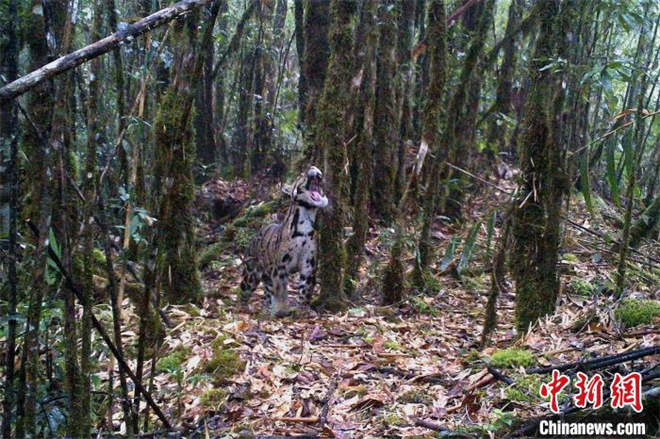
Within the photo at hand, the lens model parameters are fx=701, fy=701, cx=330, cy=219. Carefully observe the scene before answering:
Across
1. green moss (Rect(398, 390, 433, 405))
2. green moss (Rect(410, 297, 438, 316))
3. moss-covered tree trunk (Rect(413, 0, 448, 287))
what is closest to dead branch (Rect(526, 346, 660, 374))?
green moss (Rect(398, 390, 433, 405))

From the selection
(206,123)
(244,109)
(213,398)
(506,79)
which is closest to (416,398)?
(213,398)

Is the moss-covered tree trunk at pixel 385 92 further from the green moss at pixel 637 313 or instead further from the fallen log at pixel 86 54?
the fallen log at pixel 86 54

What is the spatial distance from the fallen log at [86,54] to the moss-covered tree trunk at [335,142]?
14.3 feet

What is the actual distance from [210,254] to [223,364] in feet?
16.4

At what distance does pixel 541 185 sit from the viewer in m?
5.19

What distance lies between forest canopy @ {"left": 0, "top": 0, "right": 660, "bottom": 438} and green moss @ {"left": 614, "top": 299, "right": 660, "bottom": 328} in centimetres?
2

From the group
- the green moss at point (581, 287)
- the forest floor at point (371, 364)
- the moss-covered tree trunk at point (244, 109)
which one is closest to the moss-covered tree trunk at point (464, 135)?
the green moss at point (581, 287)

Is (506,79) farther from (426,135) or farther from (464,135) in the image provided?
(426,135)

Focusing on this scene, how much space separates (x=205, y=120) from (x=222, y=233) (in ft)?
10.5

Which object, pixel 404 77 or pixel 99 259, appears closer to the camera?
pixel 99 259

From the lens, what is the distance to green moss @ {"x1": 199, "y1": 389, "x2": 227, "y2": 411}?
4.47 m

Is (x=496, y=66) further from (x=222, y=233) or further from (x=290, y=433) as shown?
(x=290, y=433)

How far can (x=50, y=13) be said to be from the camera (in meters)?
2.85

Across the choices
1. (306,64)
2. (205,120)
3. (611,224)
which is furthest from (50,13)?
(205,120)
